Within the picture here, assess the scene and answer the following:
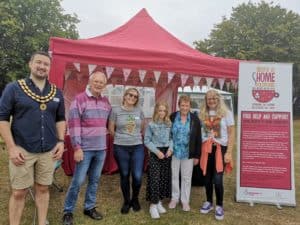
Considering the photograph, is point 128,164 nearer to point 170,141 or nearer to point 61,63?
point 170,141

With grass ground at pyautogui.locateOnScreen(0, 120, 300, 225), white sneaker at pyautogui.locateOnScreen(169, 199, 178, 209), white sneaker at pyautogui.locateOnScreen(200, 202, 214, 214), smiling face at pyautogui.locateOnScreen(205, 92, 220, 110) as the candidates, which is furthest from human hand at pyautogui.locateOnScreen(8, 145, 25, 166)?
white sneaker at pyautogui.locateOnScreen(200, 202, 214, 214)

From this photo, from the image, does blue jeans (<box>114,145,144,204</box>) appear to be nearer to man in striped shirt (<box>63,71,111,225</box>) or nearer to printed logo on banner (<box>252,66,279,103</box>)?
man in striped shirt (<box>63,71,111,225</box>)

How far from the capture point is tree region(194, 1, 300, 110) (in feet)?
80.9

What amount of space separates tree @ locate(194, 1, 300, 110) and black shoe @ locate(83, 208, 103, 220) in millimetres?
21690

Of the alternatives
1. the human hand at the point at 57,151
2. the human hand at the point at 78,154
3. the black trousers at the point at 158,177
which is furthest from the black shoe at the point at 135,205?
the human hand at the point at 57,151

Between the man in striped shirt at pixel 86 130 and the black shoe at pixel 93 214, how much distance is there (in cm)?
29

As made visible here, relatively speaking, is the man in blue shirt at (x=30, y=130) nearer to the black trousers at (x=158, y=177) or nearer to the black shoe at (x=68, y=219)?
the black shoe at (x=68, y=219)

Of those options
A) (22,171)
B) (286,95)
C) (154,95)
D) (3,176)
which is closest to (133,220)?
(22,171)

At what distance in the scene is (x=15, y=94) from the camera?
2.71 m

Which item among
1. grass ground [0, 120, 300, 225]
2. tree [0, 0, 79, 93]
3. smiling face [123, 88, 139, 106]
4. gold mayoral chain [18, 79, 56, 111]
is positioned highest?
tree [0, 0, 79, 93]

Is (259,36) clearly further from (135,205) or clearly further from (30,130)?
(30,130)

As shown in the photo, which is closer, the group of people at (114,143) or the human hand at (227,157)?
the group of people at (114,143)

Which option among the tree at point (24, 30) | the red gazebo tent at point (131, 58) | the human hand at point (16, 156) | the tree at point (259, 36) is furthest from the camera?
the tree at point (259, 36)

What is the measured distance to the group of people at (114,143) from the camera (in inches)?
109
